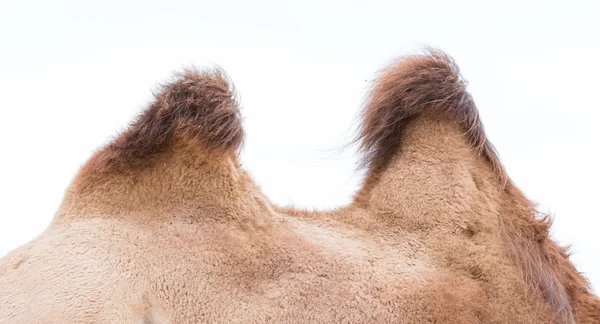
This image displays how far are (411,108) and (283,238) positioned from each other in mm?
998

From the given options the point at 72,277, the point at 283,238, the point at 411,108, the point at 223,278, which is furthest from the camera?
the point at 411,108

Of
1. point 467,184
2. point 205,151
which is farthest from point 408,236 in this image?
point 205,151

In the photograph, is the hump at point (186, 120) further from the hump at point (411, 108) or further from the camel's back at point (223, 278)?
the hump at point (411, 108)

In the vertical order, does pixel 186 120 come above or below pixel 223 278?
above

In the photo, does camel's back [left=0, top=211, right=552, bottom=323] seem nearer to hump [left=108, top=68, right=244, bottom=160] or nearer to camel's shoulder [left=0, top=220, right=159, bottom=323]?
camel's shoulder [left=0, top=220, right=159, bottom=323]

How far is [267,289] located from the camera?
333 cm

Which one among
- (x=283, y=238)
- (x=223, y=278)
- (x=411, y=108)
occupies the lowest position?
(x=223, y=278)

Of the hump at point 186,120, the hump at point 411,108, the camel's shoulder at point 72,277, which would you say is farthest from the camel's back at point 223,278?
the hump at point 411,108

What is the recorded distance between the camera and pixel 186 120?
3549 millimetres

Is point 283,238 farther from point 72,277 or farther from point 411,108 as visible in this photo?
point 411,108

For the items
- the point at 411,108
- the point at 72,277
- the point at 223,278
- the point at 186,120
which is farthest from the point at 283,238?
the point at 411,108

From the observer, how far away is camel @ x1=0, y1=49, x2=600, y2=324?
320cm

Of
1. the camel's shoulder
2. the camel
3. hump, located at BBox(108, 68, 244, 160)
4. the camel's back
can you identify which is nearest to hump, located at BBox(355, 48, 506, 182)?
the camel

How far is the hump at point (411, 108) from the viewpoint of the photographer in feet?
13.1
